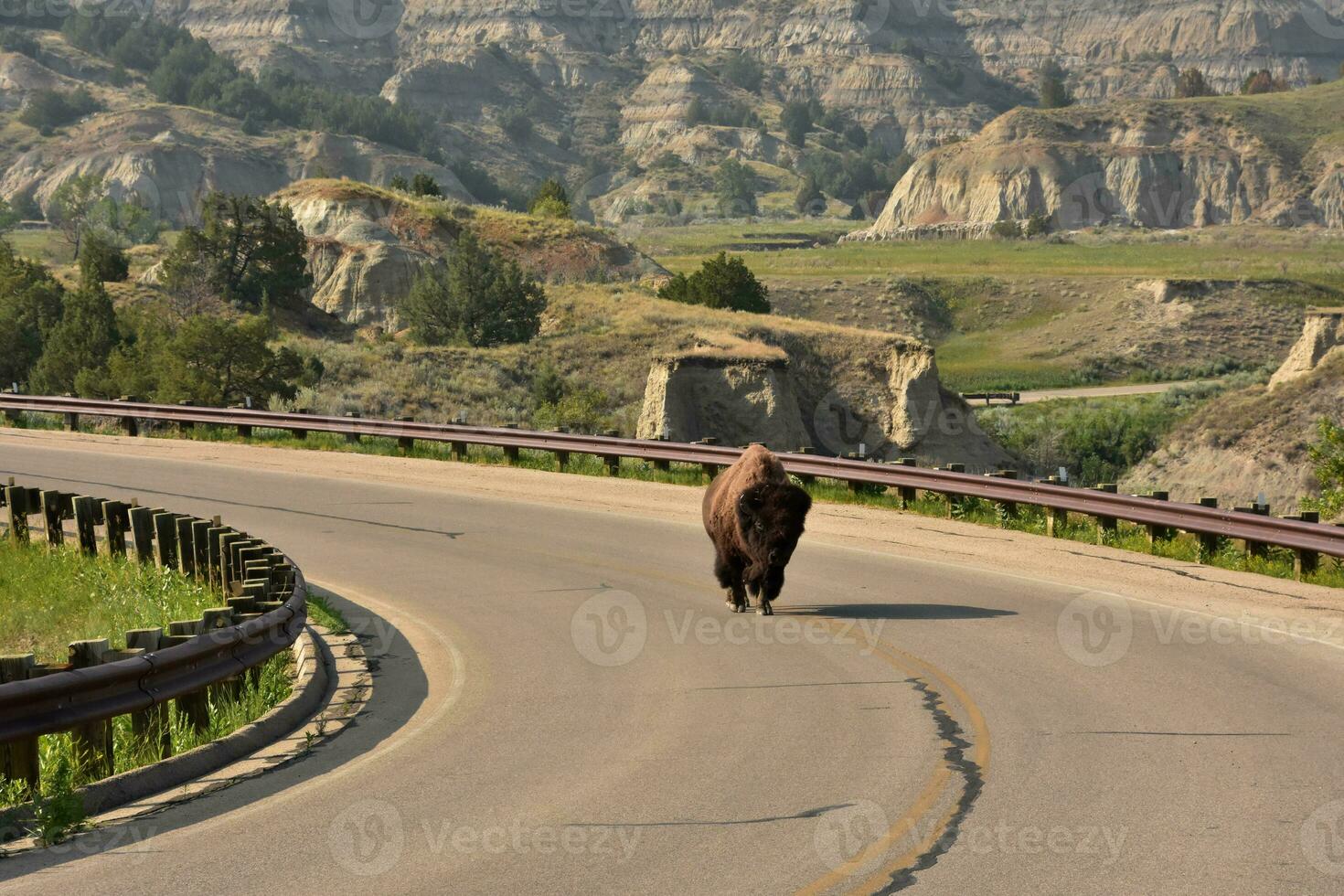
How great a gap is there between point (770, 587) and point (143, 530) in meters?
6.45

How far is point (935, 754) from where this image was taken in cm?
972

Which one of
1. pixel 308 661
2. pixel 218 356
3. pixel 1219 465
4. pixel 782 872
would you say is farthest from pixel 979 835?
pixel 1219 465

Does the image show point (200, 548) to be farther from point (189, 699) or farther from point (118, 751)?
point (118, 751)

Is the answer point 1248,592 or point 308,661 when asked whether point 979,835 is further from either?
point 1248,592

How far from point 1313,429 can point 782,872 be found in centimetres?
5331

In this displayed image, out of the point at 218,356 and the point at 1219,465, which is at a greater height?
the point at 218,356

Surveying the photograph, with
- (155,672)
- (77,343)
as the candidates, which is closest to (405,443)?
(155,672)

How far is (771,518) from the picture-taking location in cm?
1423

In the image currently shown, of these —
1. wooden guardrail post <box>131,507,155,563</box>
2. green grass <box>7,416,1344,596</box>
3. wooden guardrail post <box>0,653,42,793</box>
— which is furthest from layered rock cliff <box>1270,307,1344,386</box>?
wooden guardrail post <box>0,653,42,793</box>

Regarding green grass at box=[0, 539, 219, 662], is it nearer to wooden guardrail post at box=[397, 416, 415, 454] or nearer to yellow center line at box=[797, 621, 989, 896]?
yellow center line at box=[797, 621, 989, 896]

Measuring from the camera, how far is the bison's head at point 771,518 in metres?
14.2

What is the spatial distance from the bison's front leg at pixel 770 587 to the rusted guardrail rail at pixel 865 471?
6297 millimetres

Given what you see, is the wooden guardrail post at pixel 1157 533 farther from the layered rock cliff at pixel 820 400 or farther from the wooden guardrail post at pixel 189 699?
the layered rock cliff at pixel 820 400

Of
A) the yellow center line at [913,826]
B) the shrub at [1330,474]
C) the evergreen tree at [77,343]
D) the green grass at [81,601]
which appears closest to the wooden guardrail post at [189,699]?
the green grass at [81,601]
